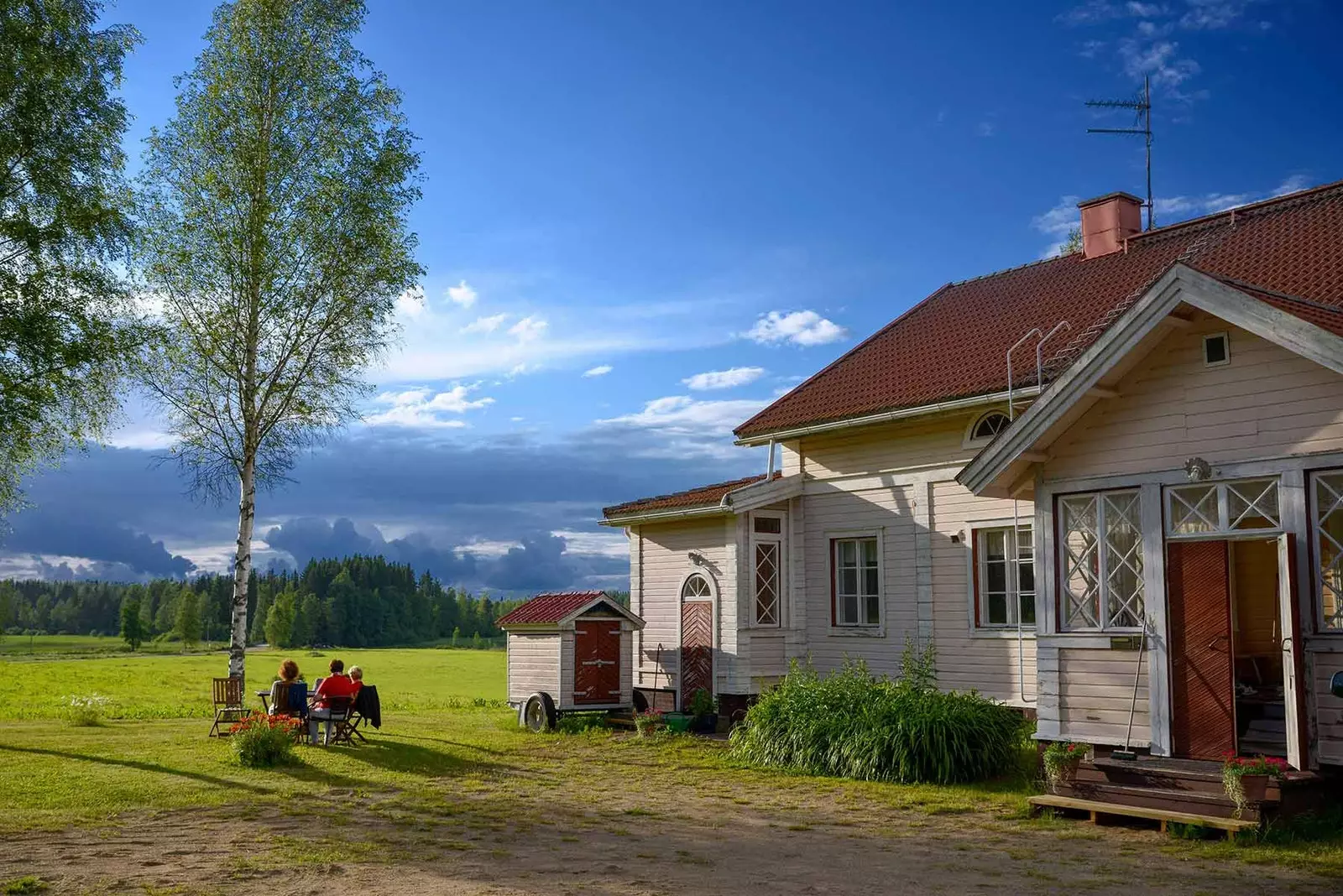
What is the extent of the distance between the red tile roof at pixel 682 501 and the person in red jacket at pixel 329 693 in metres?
5.76

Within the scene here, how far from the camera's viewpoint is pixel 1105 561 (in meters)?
10.7

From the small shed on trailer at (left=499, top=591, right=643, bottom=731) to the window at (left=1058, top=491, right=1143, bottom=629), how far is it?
8946 millimetres

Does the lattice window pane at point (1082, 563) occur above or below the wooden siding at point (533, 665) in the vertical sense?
above

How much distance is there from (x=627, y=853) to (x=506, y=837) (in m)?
1.24

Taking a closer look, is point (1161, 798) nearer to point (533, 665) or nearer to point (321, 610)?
point (533, 665)

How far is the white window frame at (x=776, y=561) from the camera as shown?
17516 millimetres

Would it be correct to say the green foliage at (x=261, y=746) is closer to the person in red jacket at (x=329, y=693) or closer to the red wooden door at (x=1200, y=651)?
the person in red jacket at (x=329, y=693)

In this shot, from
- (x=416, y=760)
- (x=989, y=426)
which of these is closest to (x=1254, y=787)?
(x=989, y=426)

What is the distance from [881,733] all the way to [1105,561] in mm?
3337

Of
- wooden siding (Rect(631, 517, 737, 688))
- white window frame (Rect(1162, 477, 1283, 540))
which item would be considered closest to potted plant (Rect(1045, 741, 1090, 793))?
white window frame (Rect(1162, 477, 1283, 540))

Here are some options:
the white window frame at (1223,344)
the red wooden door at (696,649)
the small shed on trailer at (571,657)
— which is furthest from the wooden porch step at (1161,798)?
the small shed on trailer at (571,657)

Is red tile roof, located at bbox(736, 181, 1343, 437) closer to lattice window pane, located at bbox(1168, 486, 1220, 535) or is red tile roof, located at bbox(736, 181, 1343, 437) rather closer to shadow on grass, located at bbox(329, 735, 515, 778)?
lattice window pane, located at bbox(1168, 486, 1220, 535)

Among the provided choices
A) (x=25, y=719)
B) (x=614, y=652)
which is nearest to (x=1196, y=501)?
(x=614, y=652)

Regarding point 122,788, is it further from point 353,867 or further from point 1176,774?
point 1176,774
